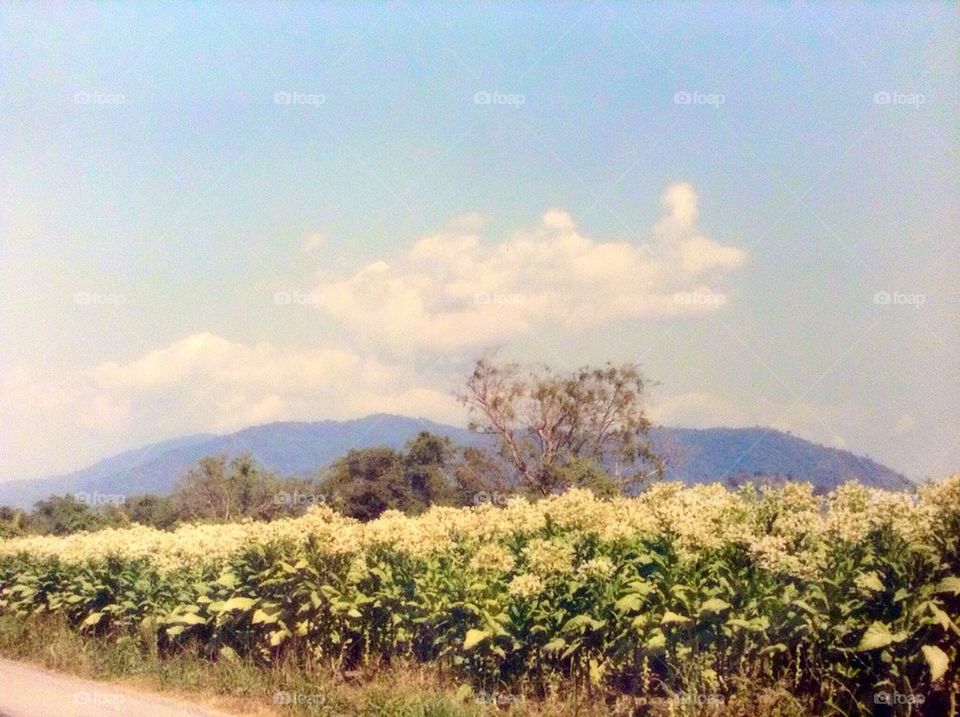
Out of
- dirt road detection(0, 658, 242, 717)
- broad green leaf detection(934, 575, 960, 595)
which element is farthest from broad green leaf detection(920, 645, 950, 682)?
dirt road detection(0, 658, 242, 717)

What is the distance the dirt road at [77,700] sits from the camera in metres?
9.73

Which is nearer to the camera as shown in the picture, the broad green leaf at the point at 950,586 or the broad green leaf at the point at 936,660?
the broad green leaf at the point at 936,660

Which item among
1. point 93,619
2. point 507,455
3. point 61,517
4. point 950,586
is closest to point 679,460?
point 507,455

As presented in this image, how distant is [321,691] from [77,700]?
3610 mm

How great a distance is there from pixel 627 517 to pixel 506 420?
2968cm

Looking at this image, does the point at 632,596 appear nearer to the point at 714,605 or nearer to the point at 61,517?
the point at 714,605

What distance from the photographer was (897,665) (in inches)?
255

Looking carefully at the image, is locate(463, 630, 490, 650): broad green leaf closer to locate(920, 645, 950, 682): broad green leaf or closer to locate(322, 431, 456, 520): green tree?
locate(920, 645, 950, 682): broad green leaf

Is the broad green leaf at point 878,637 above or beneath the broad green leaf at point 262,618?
above

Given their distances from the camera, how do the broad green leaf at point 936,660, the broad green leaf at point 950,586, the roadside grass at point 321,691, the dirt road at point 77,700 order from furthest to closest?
the dirt road at point 77,700 < the roadside grass at point 321,691 < the broad green leaf at point 950,586 < the broad green leaf at point 936,660

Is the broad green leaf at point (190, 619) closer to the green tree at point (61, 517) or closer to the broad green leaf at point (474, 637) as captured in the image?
the broad green leaf at point (474, 637)

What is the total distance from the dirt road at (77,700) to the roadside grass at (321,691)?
10.9 inches

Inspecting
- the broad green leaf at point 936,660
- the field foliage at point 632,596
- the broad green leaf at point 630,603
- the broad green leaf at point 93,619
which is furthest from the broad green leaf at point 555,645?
the broad green leaf at point 93,619

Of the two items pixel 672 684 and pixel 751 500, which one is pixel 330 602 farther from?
pixel 751 500
